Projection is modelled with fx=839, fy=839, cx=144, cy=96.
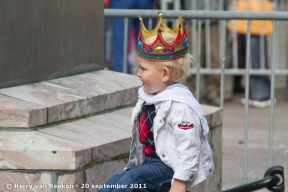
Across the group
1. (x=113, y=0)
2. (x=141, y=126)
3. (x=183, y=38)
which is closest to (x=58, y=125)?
(x=141, y=126)

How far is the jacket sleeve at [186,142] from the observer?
3628mm

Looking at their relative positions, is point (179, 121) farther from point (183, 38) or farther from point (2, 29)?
point (2, 29)

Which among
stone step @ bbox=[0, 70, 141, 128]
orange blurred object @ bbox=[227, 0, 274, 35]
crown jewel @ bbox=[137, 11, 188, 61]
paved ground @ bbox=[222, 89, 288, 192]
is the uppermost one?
crown jewel @ bbox=[137, 11, 188, 61]

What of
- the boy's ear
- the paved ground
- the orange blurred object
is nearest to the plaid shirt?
the boy's ear

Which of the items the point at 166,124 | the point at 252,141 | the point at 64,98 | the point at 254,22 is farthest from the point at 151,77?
the point at 254,22

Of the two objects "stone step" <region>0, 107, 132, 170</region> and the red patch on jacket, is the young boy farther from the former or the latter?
"stone step" <region>0, 107, 132, 170</region>

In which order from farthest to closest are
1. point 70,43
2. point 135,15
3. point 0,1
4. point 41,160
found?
1. point 135,15
2. point 70,43
3. point 0,1
4. point 41,160

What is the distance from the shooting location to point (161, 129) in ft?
12.4

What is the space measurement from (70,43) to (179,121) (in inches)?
58.6

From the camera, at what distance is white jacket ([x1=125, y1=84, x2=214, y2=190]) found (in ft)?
11.9

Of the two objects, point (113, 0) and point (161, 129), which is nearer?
point (161, 129)

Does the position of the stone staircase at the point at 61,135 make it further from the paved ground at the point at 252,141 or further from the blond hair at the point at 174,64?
the paved ground at the point at 252,141

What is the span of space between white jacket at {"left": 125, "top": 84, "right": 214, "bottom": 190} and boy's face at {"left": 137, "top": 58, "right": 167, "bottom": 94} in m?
0.04

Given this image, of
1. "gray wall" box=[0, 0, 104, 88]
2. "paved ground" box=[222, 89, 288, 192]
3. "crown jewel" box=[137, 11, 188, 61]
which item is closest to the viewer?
"crown jewel" box=[137, 11, 188, 61]
